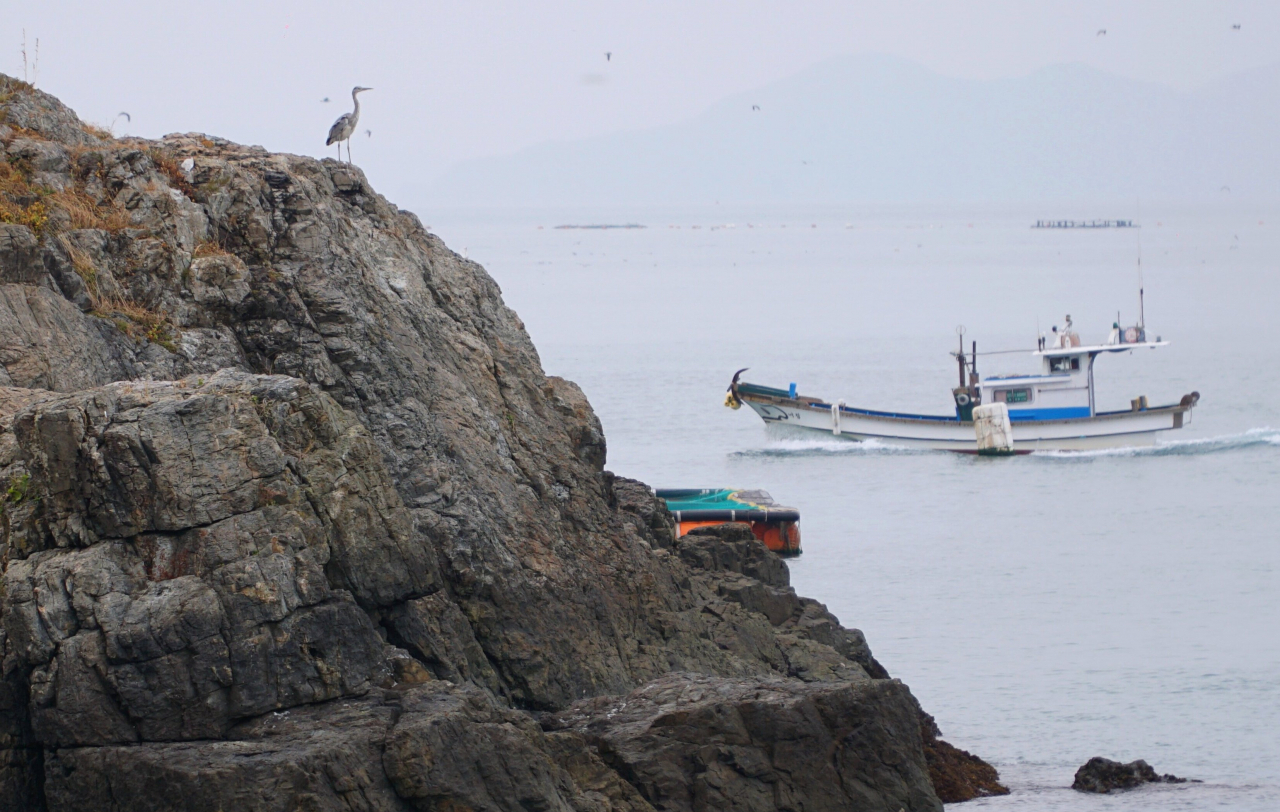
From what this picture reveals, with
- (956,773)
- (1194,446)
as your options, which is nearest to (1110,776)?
(956,773)

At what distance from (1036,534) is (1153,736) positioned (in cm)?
1482

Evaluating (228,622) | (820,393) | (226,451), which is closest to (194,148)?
(226,451)

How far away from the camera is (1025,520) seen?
119 feet

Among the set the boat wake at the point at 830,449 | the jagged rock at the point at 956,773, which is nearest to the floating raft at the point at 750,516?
the jagged rock at the point at 956,773

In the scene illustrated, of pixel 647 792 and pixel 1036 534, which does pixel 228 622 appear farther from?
pixel 1036 534

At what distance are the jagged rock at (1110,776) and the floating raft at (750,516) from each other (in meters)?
12.2

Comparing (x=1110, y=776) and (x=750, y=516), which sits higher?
(x=750, y=516)

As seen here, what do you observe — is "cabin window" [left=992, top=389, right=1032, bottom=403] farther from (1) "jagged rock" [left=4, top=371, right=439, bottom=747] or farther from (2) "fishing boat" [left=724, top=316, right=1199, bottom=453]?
(1) "jagged rock" [left=4, top=371, right=439, bottom=747]

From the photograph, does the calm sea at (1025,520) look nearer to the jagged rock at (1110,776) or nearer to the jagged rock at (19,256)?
the jagged rock at (1110,776)

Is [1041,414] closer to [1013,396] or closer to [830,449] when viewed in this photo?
[1013,396]

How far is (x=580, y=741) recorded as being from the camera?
12227 millimetres

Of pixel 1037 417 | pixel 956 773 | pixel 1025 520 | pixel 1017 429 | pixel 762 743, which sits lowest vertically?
pixel 956 773

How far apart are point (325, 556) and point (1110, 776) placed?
1048cm

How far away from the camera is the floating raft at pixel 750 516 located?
2975 cm
